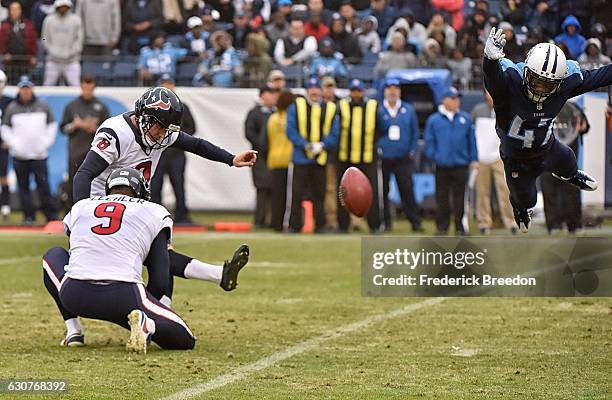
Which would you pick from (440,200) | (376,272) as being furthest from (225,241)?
(376,272)

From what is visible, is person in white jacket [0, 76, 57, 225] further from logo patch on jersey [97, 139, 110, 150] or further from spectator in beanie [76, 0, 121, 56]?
logo patch on jersey [97, 139, 110, 150]

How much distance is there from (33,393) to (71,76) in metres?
14.4

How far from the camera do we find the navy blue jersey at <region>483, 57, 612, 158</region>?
8164 mm

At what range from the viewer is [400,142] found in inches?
661

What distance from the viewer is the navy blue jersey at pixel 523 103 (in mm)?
8164

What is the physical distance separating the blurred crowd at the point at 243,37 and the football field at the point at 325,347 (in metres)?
7.50

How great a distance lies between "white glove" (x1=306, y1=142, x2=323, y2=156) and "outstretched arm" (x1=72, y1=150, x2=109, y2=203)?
8548mm

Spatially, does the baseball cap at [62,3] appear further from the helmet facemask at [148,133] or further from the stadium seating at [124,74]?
the helmet facemask at [148,133]

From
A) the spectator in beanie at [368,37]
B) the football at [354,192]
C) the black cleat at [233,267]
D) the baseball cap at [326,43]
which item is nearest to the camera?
the black cleat at [233,267]

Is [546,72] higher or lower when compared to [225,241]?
higher

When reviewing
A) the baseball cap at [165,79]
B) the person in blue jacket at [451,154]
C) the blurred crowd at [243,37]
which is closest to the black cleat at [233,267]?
the person in blue jacket at [451,154]

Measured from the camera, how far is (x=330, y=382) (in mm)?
6660

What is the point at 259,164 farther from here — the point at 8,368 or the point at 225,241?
the point at 8,368

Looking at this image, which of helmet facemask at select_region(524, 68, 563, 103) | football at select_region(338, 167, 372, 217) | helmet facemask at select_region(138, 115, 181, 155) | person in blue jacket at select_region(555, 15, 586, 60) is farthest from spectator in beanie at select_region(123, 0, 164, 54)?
helmet facemask at select_region(524, 68, 563, 103)
